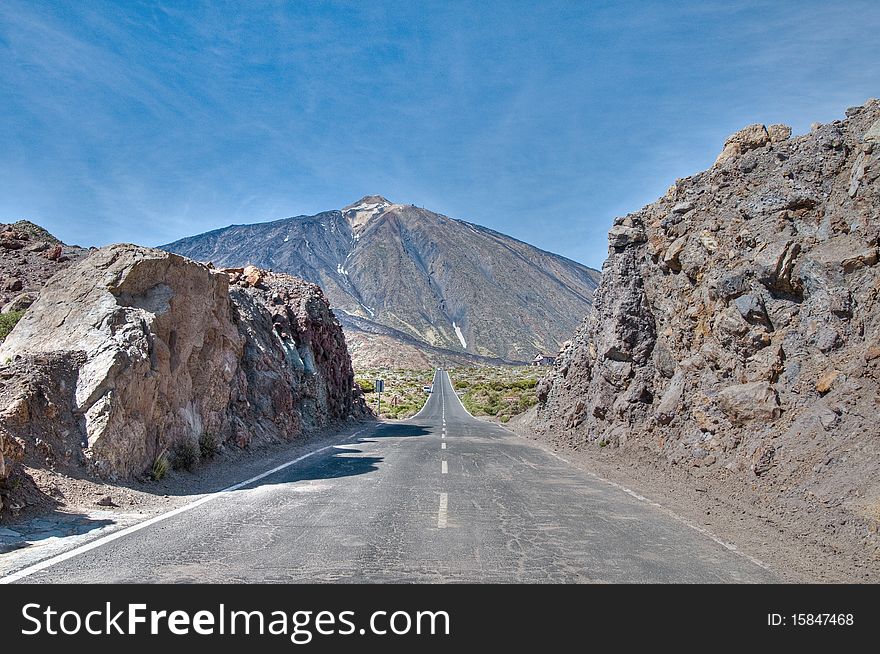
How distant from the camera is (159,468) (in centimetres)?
1130

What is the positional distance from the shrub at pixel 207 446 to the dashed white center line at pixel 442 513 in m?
6.39

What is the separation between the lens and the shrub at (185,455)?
12.4 meters

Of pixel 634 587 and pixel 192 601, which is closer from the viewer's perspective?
pixel 192 601

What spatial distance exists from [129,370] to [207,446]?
3.47 meters

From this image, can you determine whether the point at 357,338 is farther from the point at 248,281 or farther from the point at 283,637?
the point at 283,637

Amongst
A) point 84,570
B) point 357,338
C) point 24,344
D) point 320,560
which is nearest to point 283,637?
point 320,560

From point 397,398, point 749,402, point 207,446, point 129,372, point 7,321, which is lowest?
point 207,446

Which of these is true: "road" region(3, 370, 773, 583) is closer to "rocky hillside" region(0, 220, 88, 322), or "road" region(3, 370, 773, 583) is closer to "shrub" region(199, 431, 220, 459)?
"shrub" region(199, 431, 220, 459)

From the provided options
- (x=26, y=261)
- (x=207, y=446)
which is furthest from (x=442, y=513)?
(x=26, y=261)

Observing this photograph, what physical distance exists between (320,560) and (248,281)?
24.0 metres

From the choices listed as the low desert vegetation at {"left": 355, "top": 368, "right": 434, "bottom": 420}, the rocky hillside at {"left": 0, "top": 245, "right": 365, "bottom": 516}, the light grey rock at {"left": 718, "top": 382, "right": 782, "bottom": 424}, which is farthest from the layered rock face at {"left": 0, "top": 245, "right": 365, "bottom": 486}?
the low desert vegetation at {"left": 355, "top": 368, "right": 434, "bottom": 420}

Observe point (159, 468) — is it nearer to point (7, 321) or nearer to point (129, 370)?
point (129, 370)

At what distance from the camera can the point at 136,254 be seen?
44.7 feet

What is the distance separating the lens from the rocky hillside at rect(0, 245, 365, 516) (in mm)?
9898
